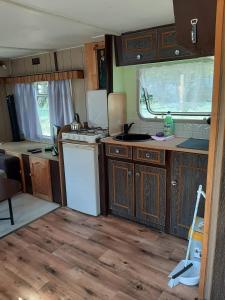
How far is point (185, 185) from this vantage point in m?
2.30

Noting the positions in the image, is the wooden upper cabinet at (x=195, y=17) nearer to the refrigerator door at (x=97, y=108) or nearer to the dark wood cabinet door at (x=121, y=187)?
the dark wood cabinet door at (x=121, y=187)

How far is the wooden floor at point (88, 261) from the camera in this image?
189 cm

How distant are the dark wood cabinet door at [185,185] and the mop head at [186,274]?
440 mm

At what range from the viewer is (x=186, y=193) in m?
2.31

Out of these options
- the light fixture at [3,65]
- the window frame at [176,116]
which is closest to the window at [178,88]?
the window frame at [176,116]

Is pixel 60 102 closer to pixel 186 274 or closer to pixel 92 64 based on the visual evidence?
pixel 92 64

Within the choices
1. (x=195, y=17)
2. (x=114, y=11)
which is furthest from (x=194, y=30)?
(x=114, y=11)

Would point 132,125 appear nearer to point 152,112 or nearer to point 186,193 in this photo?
point 152,112

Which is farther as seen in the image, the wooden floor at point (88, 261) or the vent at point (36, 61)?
the vent at point (36, 61)

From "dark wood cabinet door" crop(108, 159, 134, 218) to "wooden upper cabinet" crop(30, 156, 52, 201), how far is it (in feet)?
3.15

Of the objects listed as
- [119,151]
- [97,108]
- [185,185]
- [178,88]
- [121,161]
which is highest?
[178,88]

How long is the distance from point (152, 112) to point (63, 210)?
1.71 m

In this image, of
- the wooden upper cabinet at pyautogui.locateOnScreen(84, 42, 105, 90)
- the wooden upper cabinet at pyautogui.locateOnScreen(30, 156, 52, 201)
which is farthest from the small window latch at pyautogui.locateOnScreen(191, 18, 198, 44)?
the wooden upper cabinet at pyautogui.locateOnScreen(30, 156, 52, 201)

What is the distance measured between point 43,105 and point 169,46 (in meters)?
2.56
